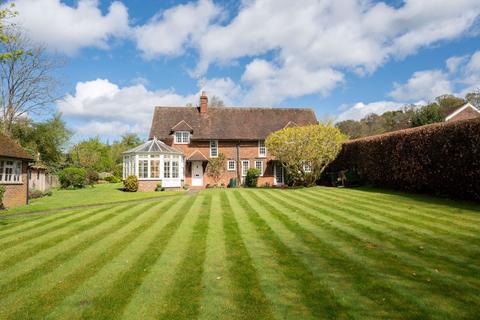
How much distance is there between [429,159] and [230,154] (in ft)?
62.0

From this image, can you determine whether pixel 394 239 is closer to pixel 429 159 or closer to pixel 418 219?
pixel 418 219

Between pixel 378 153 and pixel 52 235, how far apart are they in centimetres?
1748

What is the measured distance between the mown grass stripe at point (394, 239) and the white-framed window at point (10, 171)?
1629cm

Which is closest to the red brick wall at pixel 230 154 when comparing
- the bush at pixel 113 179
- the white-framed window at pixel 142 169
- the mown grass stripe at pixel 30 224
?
the white-framed window at pixel 142 169

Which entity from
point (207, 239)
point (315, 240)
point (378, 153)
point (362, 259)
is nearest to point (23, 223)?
point (207, 239)

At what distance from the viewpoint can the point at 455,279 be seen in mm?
5285

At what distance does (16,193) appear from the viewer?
17.9 meters

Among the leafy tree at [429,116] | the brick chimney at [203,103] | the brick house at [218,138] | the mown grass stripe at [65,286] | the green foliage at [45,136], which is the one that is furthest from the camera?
the green foliage at [45,136]

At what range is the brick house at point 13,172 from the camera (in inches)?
674

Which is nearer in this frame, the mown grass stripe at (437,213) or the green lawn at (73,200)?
the mown grass stripe at (437,213)

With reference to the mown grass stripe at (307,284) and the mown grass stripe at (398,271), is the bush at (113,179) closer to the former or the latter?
the mown grass stripe at (307,284)

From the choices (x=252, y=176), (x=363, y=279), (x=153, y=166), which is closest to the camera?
(x=363, y=279)

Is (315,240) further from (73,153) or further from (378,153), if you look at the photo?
(73,153)

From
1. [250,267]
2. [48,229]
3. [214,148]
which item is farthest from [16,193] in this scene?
[250,267]
